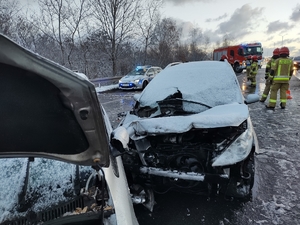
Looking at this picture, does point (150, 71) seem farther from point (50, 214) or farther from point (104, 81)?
point (50, 214)

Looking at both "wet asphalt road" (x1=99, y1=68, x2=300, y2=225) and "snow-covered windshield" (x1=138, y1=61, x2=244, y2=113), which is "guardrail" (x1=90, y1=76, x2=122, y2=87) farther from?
"wet asphalt road" (x1=99, y1=68, x2=300, y2=225)

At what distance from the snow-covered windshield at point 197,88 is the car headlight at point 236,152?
933mm

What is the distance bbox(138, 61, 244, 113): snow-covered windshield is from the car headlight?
3.06 feet

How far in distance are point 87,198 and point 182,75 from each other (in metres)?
2.97

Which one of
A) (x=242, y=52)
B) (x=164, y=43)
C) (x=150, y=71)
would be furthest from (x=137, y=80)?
(x=164, y=43)

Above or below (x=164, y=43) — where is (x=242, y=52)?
below

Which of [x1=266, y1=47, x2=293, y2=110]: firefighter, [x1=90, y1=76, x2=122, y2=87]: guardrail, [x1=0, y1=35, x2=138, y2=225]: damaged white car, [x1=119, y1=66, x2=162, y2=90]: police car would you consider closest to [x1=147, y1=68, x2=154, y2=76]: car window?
[x1=119, y1=66, x2=162, y2=90]: police car

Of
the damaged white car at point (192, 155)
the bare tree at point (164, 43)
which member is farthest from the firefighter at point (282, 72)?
the bare tree at point (164, 43)

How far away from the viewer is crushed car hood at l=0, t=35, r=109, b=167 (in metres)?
1.04

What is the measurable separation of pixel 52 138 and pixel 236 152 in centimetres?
179

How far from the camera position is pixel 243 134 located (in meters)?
2.50

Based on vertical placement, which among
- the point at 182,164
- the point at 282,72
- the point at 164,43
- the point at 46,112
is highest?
the point at 164,43

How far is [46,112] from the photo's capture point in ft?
4.01

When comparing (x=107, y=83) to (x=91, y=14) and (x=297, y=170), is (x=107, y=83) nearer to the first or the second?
(x=91, y=14)
